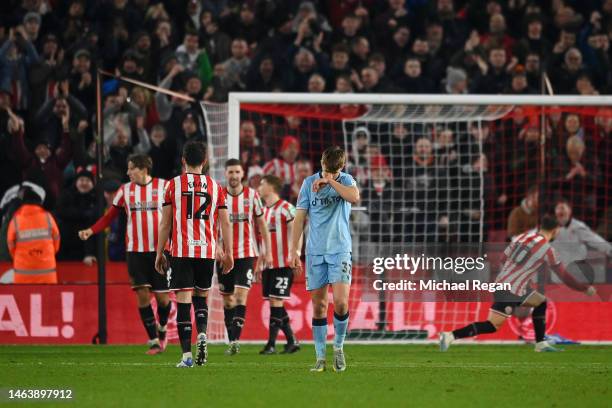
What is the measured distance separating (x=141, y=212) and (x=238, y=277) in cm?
134

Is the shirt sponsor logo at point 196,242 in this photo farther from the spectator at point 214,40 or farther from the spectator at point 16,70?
the spectator at point 214,40

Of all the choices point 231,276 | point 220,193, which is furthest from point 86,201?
point 220,193

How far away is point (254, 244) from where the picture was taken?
1373cm

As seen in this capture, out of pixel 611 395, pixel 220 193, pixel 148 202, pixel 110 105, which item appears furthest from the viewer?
pixel 110 105

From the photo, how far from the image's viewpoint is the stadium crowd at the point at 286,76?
16.9 meters

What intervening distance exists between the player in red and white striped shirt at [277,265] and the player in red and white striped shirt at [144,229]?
47.5 inches

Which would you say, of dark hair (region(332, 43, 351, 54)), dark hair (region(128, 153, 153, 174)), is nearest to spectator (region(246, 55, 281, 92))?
dark hair (region(332, 43, 351, 54))

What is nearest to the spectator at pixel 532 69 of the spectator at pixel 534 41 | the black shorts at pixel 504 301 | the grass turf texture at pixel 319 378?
the spectator at pixel 534 41

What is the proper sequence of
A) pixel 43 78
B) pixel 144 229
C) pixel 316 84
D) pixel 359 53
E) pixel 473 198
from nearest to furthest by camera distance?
pixel 144 229, pixel 473 198, pixel 316 84, pixel 43 78, pixel 359 53

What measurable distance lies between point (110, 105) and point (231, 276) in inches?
198

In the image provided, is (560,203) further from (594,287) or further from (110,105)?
(110,105)

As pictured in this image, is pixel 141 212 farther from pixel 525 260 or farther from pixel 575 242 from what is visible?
pixel 575 242

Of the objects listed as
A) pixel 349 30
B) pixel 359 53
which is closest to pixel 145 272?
pixel 359 53

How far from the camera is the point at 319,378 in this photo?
9758 mm
